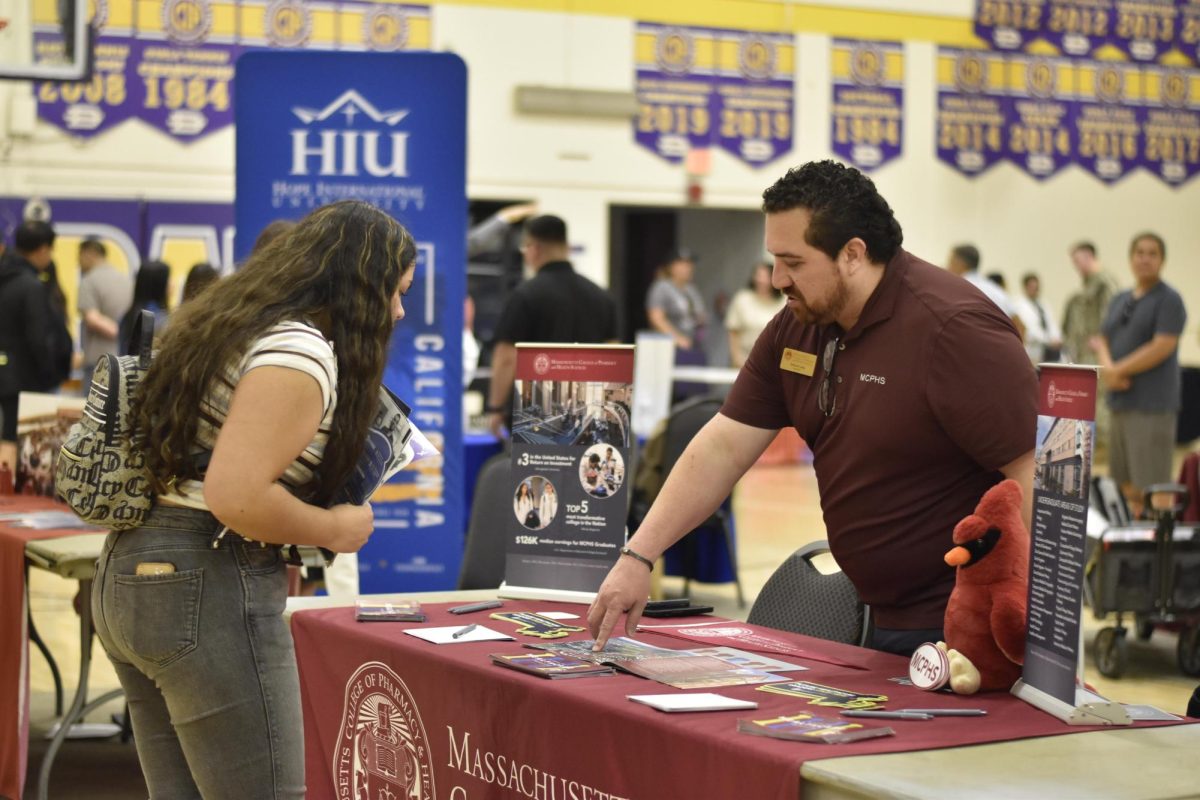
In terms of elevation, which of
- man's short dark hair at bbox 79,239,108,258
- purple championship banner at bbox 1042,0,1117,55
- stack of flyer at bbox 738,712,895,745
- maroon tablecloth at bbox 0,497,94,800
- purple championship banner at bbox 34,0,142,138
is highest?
purple championship banner at bbox 1042,0,1117,55

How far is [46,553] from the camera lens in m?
3.59

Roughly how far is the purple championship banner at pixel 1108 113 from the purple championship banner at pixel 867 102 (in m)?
1.67

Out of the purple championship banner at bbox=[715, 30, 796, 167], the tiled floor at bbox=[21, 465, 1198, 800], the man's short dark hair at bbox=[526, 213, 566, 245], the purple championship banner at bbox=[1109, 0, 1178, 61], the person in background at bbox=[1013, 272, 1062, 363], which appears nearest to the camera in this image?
the tiled floor at bbox=[21, 465, 1198, 800]

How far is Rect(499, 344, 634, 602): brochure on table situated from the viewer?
283cm

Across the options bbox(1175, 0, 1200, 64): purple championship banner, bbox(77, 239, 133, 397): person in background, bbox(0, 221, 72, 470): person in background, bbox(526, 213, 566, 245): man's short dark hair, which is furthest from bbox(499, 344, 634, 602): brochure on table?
bbox(1175, 0, 1200, 64): purple championship banner

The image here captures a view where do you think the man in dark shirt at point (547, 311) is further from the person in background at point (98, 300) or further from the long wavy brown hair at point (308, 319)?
the long wavy brown hair at point (308, 319)

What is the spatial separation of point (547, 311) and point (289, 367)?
13.5 ft

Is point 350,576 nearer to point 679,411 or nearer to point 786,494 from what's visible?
point 679,411

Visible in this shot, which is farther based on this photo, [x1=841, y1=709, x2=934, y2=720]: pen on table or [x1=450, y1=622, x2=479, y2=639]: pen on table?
[x1=450, y1=622, x2=479, y2=639]: pen on table

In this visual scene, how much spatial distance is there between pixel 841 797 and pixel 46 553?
8.20 feet

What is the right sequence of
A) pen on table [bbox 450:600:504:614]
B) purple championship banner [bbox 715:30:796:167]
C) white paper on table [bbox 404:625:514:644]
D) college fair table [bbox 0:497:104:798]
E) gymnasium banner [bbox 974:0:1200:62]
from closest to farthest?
white paper on table [bbox 404:625:514:644], pen on table [bbox 450:600:504:614], college fair table [bbox 0:497:104:798], gymnasium banner [bbox 974:0:1200:62], purple championship banner [bbox 715:30:796:167]

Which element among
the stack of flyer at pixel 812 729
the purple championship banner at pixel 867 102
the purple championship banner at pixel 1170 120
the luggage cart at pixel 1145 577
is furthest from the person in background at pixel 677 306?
the stack of flyer at pixel 812 729

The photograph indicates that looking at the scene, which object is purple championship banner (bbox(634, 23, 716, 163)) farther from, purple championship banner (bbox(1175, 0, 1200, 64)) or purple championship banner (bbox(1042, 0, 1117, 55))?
purple championship banner (bbox(1175, 0, 1200, 64))

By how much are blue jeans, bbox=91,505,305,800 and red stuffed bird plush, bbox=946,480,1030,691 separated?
94cm
